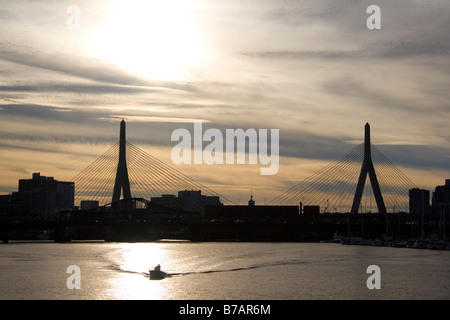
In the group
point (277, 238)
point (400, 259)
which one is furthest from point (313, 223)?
point (400, 259)

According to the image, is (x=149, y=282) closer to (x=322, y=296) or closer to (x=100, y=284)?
(x=100, y=284)

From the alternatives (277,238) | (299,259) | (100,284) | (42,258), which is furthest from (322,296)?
(277,238)
